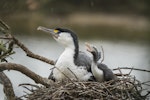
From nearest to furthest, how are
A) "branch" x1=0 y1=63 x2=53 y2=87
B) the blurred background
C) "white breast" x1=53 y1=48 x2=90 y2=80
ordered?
"branch" x1=0 y1=63 x2=53 y2=87, "white breast" x1=53 y1=48 x2=90 y2=80, the blurred background

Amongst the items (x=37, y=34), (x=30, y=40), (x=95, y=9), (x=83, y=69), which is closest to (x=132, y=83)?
(x=83, y=69)

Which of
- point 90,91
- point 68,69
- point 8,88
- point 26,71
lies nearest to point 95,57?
point 68,69

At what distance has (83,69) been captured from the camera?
18.5 feet

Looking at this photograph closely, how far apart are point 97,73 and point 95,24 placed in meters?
15.2

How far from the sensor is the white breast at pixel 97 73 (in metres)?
5.58

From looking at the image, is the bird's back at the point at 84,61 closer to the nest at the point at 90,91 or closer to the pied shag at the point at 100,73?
the pied shag at the point at 100,73

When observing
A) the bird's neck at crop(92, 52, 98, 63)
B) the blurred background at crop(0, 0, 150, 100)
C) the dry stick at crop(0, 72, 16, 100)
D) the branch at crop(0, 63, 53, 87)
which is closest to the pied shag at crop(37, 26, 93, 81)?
the bird's neck at crop(92, 52, 98, 63)

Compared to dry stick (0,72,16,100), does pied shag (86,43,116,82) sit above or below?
above

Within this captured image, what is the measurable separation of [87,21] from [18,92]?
1178 centimetres

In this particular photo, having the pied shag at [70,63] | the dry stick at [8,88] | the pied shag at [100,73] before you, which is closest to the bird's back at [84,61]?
the pied shag at [70,63]

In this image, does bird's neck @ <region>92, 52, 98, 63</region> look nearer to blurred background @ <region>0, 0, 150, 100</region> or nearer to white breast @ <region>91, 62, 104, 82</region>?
white breast @ <region>91, 62, 104, 82</region>

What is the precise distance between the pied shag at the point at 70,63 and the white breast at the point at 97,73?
0.05 meters

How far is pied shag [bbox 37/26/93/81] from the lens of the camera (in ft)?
18.4

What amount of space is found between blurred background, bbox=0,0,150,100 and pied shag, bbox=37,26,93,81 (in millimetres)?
7913
